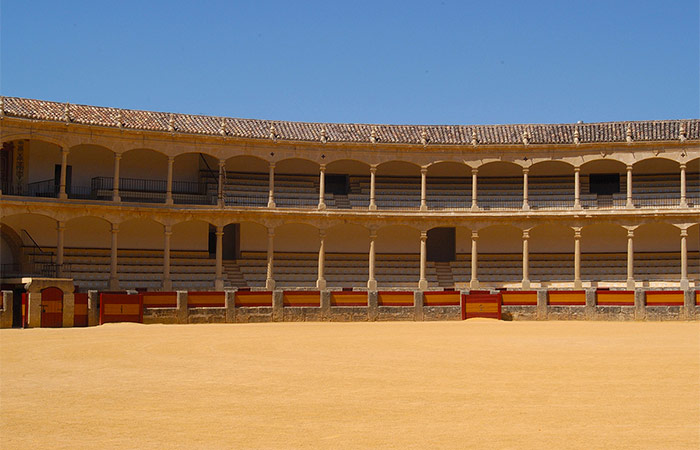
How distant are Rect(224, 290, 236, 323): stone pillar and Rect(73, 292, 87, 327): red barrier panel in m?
4.34

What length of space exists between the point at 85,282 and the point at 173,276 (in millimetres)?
3736

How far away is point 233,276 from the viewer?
3522 cm

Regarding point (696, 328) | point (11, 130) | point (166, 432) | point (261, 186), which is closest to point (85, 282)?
point (11, 130)

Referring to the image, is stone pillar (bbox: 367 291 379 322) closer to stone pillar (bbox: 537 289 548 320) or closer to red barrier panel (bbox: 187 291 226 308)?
red barrier panel (bbox: 187 291 226 308)

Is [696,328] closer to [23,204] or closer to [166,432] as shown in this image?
[166,432]

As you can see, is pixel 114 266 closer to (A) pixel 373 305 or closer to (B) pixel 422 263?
(A) pixel 373 305

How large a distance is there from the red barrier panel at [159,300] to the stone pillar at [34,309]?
3.05 m

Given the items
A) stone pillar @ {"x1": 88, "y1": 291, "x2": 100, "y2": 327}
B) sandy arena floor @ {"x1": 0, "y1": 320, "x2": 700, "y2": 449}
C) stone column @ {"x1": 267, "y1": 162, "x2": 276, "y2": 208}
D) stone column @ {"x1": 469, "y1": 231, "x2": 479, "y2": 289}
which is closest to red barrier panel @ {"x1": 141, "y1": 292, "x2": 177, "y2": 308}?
stone pillar @ {"x1": 88, "y1": 291, "x2": 100, "y2": 327}

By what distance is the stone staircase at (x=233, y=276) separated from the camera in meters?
34.6

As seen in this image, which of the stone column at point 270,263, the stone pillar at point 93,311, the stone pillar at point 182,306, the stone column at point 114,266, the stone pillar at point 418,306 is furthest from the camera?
the stone column at point 270,263

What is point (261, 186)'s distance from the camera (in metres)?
36.9

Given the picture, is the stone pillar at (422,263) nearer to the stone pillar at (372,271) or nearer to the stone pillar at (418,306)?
the stone pillar at (372,271)

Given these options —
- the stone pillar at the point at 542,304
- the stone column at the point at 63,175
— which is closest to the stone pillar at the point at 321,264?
the stone pillar at the point at 542,304

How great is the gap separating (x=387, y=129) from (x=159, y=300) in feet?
50.4
